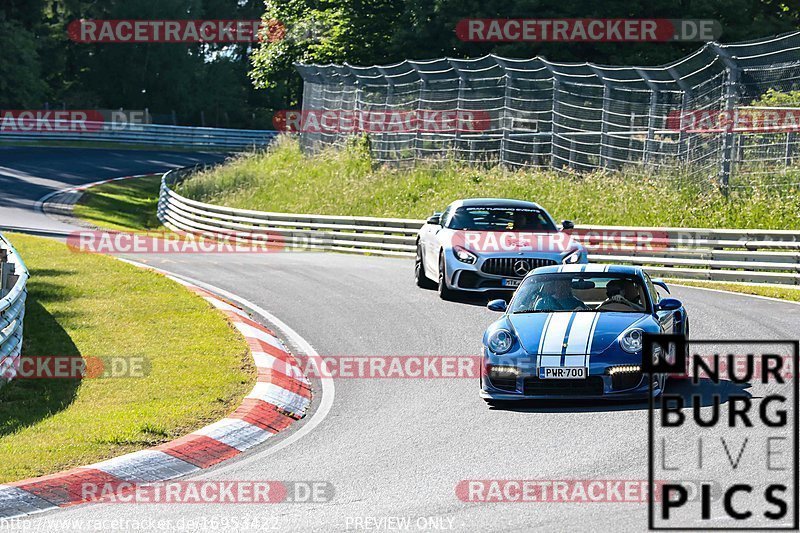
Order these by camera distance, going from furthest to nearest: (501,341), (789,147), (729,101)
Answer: (729,101) < (789,147) < (501,341)

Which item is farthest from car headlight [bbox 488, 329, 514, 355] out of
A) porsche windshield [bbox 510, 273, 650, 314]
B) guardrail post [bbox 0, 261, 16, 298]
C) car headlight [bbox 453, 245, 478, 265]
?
guardrail post [bbox 0, 261, 16, 298]

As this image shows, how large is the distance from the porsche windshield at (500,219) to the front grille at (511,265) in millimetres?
1230

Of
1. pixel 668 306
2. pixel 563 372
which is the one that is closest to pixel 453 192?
pixel 668 306

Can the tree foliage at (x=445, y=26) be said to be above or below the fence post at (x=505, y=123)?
above

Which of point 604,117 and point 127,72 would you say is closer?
point 604,117

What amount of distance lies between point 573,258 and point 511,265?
33.9 inches

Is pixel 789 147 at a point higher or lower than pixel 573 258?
higher

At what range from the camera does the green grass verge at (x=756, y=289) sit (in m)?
18.5

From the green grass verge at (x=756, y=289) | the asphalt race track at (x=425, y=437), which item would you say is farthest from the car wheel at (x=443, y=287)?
the green grass verge at (x=756, y=289)

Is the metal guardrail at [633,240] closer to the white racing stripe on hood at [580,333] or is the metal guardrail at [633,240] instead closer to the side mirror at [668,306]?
the side mirror at [668,306]

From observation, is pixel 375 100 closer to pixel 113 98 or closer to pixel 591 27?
pixel 591 27

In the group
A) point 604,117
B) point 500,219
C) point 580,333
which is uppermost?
point 604,117

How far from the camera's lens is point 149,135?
6431 centimetres

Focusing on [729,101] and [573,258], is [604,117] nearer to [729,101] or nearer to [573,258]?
[729,101]
